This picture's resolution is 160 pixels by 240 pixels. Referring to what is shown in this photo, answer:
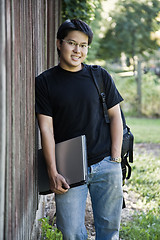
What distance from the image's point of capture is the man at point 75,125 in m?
2.42

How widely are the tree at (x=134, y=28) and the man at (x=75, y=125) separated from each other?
14.3 meters

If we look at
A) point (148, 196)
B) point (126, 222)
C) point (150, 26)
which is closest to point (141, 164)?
point (148, 196)

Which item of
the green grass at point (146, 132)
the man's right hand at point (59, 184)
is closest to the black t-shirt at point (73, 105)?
the man's right hand at point (59, 184)

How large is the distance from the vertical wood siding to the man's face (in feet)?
0.77

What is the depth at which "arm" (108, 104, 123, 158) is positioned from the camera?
2555mm

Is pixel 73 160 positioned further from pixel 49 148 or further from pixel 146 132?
pixel 146 132

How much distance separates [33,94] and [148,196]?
10.4 ft

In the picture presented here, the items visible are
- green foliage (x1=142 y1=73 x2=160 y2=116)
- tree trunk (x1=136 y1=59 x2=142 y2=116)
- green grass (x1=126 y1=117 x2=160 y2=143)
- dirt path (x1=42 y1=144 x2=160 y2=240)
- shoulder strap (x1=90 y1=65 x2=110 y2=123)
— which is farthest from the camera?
tree trunk (x1=136 y1=59 x2=142 y2=116)

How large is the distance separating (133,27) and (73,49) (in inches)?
615

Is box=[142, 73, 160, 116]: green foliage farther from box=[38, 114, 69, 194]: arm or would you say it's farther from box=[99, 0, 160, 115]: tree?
box=[38, 114, 69, 194]: arm

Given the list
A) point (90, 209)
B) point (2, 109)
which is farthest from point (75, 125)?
point (90, 209)

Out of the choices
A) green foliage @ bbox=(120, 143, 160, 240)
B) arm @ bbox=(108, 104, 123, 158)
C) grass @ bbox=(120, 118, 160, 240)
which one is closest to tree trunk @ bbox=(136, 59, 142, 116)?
grass @ bbox=(120, 118, 160, 240)

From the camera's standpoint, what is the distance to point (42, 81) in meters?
2.47

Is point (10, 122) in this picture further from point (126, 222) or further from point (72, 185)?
point (126, 222)
